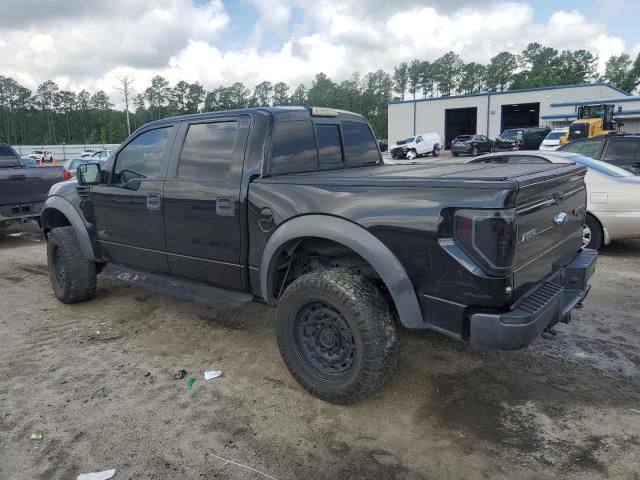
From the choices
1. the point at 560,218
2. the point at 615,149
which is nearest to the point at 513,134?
the point at 615,149

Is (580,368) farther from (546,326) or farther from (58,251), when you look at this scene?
(58,251)

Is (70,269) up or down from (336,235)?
down

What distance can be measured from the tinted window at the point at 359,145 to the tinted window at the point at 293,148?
52 centimetres

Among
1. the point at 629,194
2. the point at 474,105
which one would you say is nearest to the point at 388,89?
the point at 474,105

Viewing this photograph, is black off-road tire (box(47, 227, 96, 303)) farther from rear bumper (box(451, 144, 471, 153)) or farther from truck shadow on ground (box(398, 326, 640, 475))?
rear bumper (box(451, 144, 471, 153))

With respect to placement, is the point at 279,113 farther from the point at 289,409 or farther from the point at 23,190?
the point at 23,190

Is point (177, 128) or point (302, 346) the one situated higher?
point (177, 128)

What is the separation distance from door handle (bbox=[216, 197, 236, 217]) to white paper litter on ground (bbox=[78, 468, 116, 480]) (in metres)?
1.80

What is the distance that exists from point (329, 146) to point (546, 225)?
1941 mm

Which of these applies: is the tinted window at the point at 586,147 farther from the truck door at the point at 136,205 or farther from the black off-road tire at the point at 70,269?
the black off-road tire at the point at 70,269

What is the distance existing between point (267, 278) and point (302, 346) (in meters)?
0.54

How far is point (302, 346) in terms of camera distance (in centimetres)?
334

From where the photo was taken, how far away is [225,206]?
3646 mm

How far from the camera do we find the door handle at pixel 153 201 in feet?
13.6
